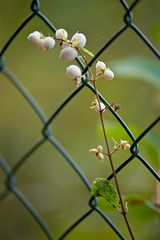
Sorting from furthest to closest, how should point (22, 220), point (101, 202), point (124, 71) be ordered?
1. point (22, 220)
2. point (124, 71)
3. point (101, 202)

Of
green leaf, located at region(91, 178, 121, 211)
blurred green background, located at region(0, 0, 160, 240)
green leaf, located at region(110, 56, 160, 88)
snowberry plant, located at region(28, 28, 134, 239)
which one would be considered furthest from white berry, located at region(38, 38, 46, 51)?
blurred green background, located at region(0, 0, 160, 240)

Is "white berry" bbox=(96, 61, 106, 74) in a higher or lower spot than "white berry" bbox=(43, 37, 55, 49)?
lower

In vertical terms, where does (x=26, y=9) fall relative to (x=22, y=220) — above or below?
above

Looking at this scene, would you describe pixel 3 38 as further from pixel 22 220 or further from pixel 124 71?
pixel 124 71

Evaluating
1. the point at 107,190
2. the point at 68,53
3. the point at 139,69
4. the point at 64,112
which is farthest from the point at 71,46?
the point at 64,112

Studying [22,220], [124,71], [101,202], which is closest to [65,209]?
[22,220]

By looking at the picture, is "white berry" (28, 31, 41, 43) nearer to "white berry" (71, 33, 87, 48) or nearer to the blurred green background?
"white berry" (71, 33, 87, 48)

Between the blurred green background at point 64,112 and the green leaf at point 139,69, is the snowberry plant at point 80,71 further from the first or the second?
the blurred green background at point 64,112

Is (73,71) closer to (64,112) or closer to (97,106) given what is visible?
(97,106)
